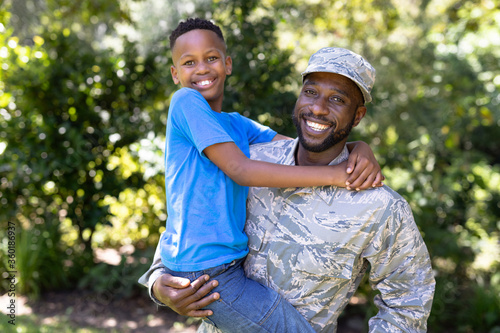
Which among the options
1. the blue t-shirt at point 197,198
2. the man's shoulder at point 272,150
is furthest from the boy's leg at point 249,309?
the man's shoulder at point 272,150

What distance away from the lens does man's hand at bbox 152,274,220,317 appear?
6.78 ft

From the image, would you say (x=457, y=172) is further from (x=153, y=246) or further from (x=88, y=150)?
(x=88, y=150)

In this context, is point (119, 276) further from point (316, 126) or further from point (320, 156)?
point (316, 126)

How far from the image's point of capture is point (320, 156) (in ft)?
7.95

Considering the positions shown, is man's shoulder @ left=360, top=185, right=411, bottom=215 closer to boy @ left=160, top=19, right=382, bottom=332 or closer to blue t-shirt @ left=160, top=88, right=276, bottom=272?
boy @ left=160, top=19, right=382, bottom=332

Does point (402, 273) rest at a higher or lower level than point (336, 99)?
lower

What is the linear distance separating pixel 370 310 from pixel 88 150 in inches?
139

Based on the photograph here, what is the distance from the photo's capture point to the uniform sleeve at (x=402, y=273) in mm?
2059

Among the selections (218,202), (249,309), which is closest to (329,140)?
(218,202)

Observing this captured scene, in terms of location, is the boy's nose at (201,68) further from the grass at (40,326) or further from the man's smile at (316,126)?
the grass at (40,326)

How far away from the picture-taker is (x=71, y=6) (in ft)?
19.0

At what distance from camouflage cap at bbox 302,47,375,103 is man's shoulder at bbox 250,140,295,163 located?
49 cm

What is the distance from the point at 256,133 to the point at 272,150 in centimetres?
23

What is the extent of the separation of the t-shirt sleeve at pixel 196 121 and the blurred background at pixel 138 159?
84.6 inches
